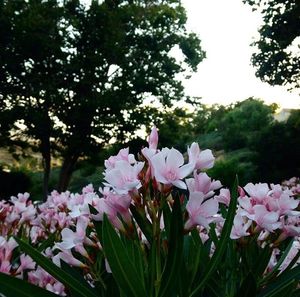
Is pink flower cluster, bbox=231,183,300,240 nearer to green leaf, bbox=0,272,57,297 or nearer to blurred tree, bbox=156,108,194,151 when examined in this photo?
green leaf, bbox=0,272,57,297

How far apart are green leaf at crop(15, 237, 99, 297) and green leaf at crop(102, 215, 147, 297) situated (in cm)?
14

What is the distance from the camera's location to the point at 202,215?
1322 mm

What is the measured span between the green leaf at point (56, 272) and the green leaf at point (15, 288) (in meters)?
0.07

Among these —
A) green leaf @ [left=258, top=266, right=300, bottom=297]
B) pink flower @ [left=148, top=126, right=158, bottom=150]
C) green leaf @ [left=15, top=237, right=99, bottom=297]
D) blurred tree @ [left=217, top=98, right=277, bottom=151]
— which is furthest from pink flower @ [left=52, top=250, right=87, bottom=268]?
blurred tree @ [left=217, top=98, right=277, bottom=151]

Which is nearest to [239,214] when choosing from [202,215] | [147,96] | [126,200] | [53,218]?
[202,215]

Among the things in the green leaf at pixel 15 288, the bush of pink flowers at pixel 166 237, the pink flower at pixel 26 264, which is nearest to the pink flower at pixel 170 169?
the bush of pink flowers at pixel 166 237

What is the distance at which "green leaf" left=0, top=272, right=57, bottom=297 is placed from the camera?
3.76 feet

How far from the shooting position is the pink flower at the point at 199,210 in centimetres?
131

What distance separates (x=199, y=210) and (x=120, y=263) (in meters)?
0.27

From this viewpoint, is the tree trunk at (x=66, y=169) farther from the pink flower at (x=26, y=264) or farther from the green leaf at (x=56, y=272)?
the green leaf at (x=56, y=272)

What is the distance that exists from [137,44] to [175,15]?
2.56 meters

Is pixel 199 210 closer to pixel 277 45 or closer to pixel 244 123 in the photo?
pixel 277 45

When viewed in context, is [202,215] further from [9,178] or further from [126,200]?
[9,178]

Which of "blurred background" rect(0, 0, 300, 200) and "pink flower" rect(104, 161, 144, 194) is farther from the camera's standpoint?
"blurred background" rect(0, 0, 300, 200)
